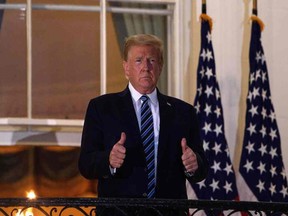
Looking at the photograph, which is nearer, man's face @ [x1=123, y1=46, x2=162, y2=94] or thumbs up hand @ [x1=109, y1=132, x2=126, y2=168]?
thumbs up hand @ [x1=109, y1=132, x2=126, y2=168]

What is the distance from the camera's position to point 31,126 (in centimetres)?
779

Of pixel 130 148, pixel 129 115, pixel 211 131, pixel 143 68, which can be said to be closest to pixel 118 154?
pixel 130 148

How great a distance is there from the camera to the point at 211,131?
7695 millimetres

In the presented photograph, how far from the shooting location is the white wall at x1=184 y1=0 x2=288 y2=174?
314 inches

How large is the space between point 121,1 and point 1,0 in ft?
2.87

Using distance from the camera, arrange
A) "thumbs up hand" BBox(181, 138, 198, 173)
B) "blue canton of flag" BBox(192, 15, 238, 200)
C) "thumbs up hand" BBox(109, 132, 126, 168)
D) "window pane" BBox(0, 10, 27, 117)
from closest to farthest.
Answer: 1. "thumbs up hand" BBox(109, 132, 126, 168)
2. "thumbs up hand" BBox(181, 138, 198, 173)
3. "blue canton of flag" BBox(192, 15, 238, 200)
4. "window pane" BBox(0, 10, 27, 117)

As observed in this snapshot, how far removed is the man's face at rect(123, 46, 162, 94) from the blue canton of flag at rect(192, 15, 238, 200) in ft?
9.29

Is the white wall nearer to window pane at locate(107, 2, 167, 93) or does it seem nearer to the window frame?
the window frame

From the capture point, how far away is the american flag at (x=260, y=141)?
304 inches

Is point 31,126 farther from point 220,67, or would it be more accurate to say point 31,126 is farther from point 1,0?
point 220,67

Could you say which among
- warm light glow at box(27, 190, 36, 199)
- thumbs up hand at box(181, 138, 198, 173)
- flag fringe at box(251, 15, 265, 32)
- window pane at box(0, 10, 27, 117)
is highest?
flag fringe at box(251, 15, 265, 32)

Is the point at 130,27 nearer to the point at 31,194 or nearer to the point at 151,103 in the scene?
the point at 31,194

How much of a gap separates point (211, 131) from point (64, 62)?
3.89 feet

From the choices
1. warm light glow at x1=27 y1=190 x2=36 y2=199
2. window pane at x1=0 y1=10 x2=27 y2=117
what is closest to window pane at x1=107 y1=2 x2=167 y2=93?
window pane at x1=0 y1=10 x2=27 y2=117
